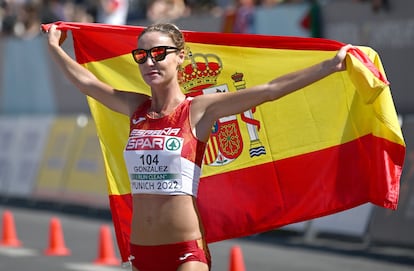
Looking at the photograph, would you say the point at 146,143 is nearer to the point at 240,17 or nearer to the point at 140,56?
the point at 140,56

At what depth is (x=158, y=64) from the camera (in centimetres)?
591

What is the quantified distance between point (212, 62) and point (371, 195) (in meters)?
1.33

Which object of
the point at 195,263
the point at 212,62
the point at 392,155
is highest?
the point at 212,62

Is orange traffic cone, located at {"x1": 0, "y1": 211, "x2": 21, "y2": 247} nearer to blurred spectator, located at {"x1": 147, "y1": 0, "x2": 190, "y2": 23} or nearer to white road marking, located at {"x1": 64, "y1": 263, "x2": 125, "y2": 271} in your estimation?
white road marking, located at {"x1": 64, "y1": 263, "x2": 125, "y2": 271}

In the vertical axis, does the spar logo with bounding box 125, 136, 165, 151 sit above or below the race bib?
above

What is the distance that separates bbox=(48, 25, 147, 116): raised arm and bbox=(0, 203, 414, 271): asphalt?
5334mm

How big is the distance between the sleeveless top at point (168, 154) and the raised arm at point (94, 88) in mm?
297

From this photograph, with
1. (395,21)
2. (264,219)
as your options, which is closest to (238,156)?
(264,219)

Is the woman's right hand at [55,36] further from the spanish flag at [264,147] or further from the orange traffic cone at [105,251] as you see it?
the orange traffic cone at [105,251]

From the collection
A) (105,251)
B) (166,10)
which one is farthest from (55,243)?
(166,10)

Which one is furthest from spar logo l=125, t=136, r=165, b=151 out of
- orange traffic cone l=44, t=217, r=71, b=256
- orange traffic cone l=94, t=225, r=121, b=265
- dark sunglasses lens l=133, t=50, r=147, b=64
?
orange traffic cone l=44, t=217, r=71, b=256

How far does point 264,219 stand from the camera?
698cm

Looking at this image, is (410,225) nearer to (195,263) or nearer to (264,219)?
(264,219)

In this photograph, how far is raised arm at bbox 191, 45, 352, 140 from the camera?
5.50m
